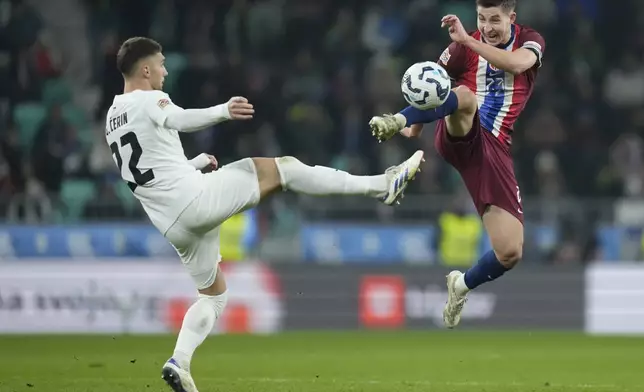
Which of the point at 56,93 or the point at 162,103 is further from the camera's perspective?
the point at 56,93

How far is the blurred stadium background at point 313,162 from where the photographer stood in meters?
15.2

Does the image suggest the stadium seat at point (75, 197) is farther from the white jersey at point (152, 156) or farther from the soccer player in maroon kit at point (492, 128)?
the white jersey at point (152, 156)

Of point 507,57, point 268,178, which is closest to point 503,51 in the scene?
point 507,57

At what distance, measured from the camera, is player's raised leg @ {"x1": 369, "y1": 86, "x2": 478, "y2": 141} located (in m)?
7.93

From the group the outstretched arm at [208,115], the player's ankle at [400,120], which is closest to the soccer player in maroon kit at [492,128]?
Answer: the player's ankle at [400,120]

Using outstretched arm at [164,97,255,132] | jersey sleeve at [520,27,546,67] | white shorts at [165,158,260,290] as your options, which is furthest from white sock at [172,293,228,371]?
jersey sleeve at [520,27,546,67]

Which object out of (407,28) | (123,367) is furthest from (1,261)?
(407,28)

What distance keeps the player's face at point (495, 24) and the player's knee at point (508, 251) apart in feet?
4.48

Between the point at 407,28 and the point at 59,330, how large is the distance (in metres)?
7.06

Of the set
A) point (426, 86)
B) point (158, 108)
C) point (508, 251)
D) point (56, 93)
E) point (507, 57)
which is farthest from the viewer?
point (56, 93)

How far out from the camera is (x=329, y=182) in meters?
7.86

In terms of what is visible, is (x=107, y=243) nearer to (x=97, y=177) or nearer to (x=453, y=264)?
(x=97, y=177)

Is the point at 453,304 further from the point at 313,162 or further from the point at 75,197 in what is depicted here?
the point at 313,162

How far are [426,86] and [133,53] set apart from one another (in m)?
1.82
